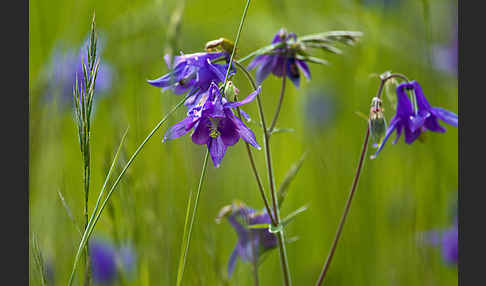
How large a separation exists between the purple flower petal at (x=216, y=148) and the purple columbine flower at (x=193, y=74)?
0.45 ft

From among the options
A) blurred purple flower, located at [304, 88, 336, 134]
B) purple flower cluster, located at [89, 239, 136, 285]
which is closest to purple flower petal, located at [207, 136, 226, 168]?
purple flower cluster, located at [89, 239, 136, 285]

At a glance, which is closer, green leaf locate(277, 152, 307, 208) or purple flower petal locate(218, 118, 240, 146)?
purple flower petal locate(218, 118, 240, 146)

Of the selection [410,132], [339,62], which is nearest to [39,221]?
[410,132]

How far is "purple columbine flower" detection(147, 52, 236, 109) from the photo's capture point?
1.72m

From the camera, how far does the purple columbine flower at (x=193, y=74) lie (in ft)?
5.65

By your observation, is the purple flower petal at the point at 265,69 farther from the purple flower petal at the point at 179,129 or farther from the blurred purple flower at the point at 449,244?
the blurred purple flower at the point at 449,244

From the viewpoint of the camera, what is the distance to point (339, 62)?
14.0 feet

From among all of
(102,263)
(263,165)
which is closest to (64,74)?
(102,263)

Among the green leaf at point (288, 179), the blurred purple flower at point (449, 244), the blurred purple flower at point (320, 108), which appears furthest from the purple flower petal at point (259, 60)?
the blurred purple flower at point (320, 108)

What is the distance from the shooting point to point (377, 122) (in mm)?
1817

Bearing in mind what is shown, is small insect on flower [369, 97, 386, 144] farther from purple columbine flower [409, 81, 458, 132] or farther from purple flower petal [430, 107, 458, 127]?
purple flower petal [430, 107, 458, 127]

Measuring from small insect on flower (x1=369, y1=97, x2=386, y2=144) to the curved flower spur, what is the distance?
23 cm

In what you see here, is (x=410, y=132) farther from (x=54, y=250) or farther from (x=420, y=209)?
(x=54, y=250)

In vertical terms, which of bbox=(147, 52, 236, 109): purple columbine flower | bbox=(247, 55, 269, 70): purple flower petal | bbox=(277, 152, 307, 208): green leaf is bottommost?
bbox=(277, 152, 307, 208): green leaf
